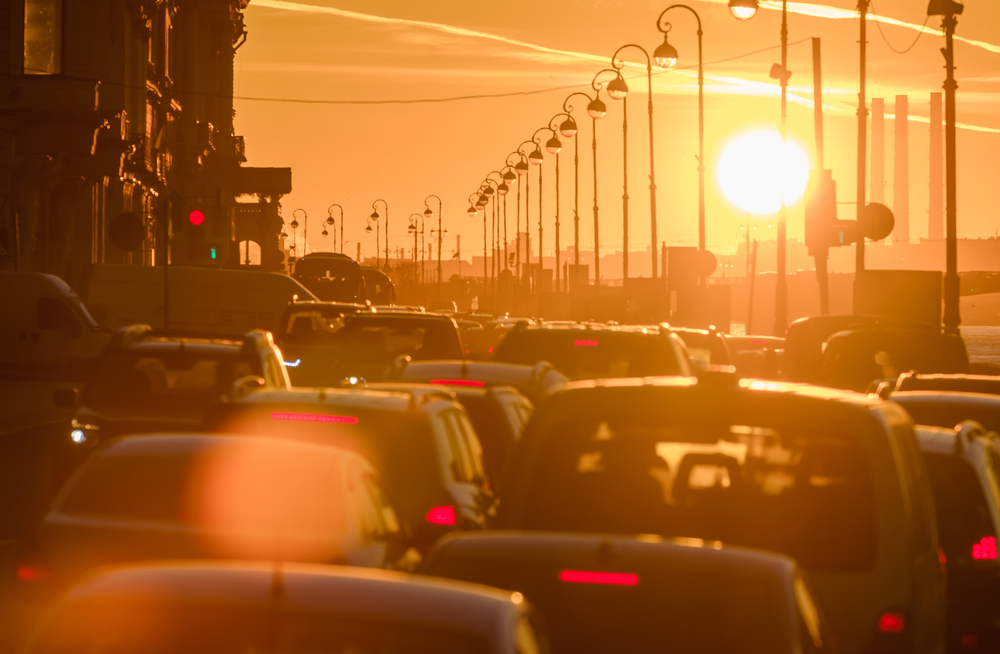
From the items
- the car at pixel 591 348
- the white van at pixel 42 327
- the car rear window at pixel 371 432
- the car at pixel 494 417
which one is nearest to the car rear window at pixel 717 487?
the car rear window at pixel 371 432

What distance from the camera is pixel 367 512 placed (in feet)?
22.0

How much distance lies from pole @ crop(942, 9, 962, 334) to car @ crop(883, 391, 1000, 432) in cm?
2326

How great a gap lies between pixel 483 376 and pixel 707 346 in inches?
331

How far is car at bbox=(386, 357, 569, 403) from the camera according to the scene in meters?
10.9

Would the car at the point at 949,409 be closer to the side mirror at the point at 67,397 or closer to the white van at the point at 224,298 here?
the side mirror at the point at 67,397

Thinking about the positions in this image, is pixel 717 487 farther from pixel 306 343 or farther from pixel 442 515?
pixel 306 343

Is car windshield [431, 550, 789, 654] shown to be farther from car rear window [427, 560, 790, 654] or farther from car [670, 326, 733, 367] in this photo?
car [670, 326, 733, 367]

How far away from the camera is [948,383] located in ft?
40.7

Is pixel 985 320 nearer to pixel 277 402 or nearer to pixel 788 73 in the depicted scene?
pixel 788 73

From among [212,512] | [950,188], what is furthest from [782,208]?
[212,512]

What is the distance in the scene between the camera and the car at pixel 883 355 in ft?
56.5

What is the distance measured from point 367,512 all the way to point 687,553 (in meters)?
2.45

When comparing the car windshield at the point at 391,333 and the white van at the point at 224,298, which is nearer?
the car windshield at the point at 391,333

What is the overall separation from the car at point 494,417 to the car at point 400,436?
3.77ft
